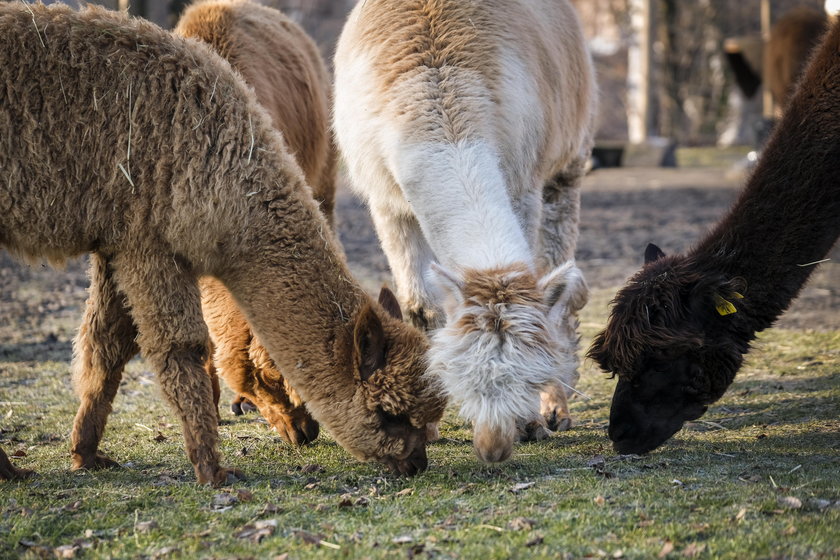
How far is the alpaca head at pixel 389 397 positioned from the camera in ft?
14.1

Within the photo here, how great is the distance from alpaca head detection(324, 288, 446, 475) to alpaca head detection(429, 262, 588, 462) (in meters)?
0.20

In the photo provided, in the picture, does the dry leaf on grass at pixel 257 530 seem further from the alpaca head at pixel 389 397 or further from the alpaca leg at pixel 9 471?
the alpaca leg at pixel 9 471

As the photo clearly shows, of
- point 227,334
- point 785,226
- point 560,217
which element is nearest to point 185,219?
point 227,334

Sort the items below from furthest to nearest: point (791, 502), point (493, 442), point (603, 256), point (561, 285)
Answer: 1. point (603, 256)
2. point (561, 285)
3. point (493, 442)
4. point (791, 502)

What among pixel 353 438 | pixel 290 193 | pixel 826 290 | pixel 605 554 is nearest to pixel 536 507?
pixel 605 554

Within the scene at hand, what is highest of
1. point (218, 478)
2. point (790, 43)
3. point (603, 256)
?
point (790, 43)

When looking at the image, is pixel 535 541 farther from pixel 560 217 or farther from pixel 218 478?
pixel 560 217

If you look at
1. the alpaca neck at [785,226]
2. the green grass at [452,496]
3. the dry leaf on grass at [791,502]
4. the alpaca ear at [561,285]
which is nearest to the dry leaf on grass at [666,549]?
the green grass at [452,496]

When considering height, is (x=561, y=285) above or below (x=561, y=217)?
above

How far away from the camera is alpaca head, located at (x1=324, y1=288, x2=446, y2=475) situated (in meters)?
4.29

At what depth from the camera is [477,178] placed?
4707mm

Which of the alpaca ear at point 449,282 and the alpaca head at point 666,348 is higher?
the alpaca ear at point 449,282

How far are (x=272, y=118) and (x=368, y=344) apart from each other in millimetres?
1870

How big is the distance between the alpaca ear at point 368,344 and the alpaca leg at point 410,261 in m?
1.13
